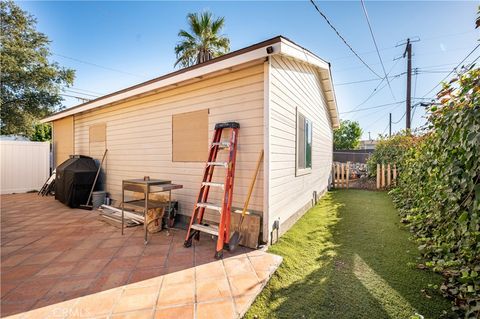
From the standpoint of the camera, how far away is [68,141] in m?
8.02

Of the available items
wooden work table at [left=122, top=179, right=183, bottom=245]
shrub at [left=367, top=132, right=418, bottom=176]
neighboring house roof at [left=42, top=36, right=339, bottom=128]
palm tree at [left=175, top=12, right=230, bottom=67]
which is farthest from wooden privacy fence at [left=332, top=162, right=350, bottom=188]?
wooden work table at [left=122, top=179, right=183, bottom=245]

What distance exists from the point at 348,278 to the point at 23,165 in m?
11.4

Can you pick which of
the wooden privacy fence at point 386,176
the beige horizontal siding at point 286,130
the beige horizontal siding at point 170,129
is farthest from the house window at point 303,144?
the wooden privacy fence at point 386,176

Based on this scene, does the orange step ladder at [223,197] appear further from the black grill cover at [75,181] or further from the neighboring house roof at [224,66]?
the black grill cover at [75,181]

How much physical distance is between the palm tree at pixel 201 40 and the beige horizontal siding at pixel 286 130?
654 cm

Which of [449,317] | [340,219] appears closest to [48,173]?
[340,219]

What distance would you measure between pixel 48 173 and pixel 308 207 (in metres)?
10.2

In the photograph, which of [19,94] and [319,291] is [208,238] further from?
[19,94]

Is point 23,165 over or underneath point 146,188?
over

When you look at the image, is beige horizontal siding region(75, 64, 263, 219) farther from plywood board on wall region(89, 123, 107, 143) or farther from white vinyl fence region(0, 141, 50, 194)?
white vinyl fence region(0, 141, 50, 194)

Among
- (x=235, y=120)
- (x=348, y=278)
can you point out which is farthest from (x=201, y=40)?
(x=348, y=278)

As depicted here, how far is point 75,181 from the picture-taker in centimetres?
591

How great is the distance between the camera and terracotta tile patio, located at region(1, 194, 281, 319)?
1973mm

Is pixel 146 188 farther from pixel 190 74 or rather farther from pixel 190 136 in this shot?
pixel 190 74
